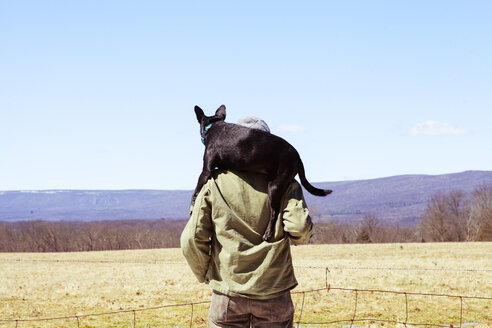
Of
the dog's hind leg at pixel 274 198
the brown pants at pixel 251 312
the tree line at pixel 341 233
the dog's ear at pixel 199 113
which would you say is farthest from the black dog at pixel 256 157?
the tree line at pixel 341 233

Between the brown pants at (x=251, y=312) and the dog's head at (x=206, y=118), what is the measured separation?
1.33 meters

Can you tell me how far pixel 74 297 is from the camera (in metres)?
17.6

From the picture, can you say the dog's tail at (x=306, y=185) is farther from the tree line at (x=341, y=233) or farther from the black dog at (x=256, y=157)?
the tree line at (x=341, y=233)

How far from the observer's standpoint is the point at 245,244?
14.0 feet

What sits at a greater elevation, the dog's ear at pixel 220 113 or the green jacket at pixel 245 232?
the dog's ear at pixel 220 113

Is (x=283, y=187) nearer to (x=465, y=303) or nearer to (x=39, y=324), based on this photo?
(x=39, y=324)

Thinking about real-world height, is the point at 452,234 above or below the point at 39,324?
below

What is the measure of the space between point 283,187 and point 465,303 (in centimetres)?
1107

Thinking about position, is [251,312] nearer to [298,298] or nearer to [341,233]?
[298,298]

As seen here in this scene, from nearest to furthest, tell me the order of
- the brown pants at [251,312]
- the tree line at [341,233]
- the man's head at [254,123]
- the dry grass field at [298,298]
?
1. the brown pants at [251,312]
2. the man's head at [254,123]
3. the dry grass field at [298,298]
4. the tree line at [341,233]

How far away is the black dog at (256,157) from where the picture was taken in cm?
424

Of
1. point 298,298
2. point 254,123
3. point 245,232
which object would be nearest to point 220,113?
point 254,123

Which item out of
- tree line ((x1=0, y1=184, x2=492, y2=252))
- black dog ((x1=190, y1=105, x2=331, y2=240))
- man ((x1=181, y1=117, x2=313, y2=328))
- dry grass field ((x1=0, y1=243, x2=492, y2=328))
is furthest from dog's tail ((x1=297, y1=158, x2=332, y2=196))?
tree line ((x1=0, y1=184, x2=492, y2=252))

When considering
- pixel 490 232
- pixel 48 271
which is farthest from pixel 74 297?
pixel 490 232
